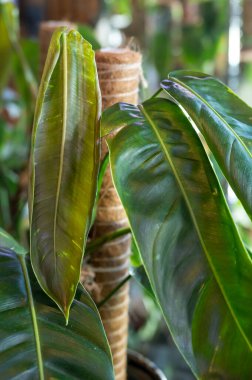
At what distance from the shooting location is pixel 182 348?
0.74 m

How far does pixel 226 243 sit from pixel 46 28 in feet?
2.55

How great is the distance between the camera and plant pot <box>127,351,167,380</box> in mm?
1181

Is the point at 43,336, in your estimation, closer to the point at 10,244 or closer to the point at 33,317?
the point at 33,317

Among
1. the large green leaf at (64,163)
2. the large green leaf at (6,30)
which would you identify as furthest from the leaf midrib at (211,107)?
the large green leaf at (6,30)

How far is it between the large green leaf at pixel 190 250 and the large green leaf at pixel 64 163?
39 millimetres

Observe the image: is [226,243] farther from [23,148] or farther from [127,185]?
[23,148]

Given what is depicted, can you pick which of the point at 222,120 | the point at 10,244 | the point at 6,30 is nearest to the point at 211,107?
the point at 222,120

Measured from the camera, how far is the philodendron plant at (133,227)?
74cm

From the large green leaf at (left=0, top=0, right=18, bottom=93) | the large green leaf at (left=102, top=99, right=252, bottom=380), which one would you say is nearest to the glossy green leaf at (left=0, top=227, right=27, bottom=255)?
the large green leaf at (left=102, top=99, right=252, bottom=380)

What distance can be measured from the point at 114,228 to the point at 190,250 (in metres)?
0.37

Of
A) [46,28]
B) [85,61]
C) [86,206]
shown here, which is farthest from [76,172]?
[46,28]

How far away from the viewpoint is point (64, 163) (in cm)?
80

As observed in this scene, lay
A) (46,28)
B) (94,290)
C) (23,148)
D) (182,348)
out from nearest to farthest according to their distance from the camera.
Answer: (182,348), (94,290), (46,28), (23,148)

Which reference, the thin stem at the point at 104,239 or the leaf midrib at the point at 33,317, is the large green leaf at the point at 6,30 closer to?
the thin stem at the point at 104,239
